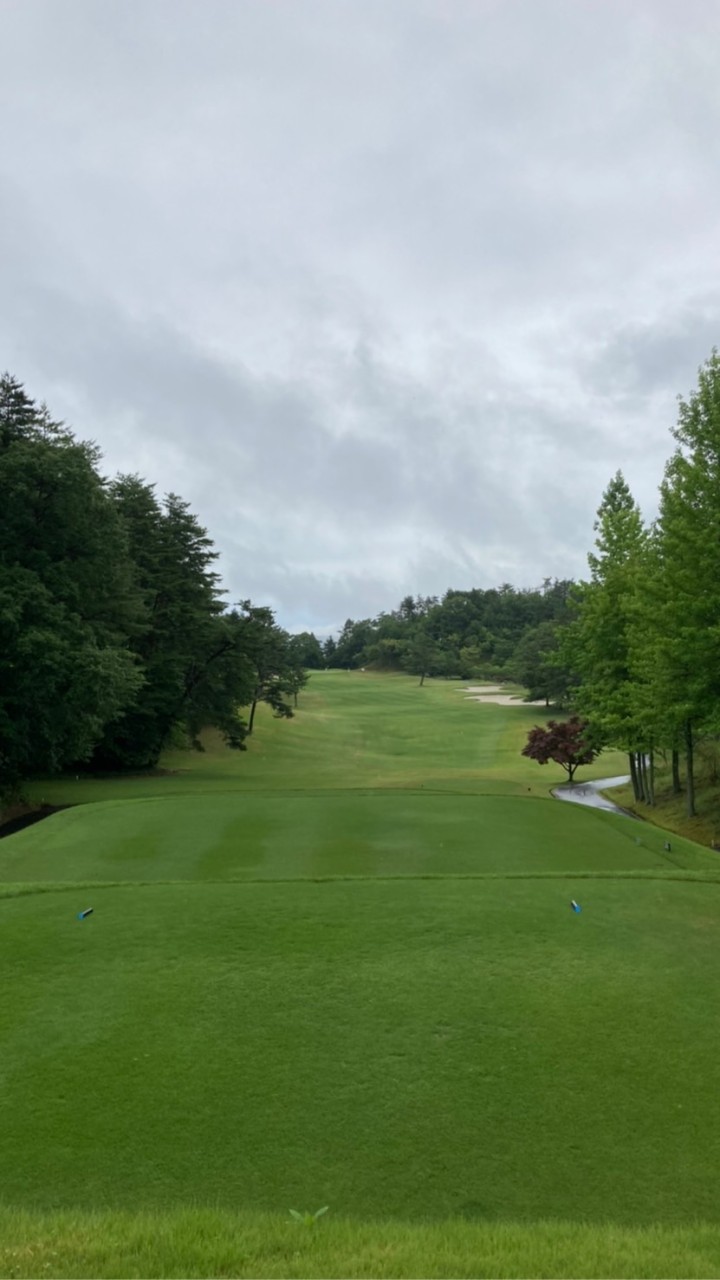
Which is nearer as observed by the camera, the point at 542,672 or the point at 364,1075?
the point at 364,1075

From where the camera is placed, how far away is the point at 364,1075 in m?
5.17

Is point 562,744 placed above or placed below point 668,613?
below

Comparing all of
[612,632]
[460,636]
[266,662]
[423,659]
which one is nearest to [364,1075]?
[612,632]

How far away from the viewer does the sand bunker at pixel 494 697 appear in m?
74.2

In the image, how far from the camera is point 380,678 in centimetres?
11175

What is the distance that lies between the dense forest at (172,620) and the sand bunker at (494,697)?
3095 cm

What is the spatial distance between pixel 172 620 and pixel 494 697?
50.1m

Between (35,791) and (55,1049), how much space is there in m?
27.3

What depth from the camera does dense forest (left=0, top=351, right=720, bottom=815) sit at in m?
20.9

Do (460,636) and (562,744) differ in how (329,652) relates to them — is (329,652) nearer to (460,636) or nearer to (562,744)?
(460,636)

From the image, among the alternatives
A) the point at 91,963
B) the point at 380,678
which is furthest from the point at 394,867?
the point at 380,678

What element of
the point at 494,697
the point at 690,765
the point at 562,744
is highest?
the point at 494,697

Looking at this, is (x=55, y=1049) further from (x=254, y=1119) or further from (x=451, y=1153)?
(x=451, y=1153)

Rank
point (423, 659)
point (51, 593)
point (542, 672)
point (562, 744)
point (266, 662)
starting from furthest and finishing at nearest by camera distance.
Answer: point (423, 659)
point (542, 672)
point (266, 662)
point (562, 744)
point (51, 593)
